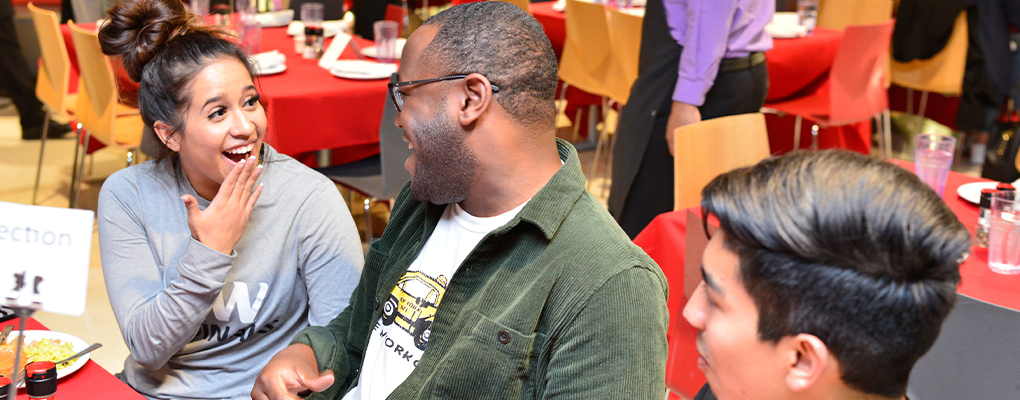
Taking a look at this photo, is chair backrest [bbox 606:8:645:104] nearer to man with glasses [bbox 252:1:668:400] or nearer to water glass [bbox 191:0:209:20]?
water glass [bbox 191:0:209:20]

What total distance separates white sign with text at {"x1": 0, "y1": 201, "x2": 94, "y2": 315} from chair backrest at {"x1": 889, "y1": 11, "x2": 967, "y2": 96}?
14.6 feet

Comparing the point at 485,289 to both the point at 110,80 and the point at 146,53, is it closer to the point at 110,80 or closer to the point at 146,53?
the point at 146,53

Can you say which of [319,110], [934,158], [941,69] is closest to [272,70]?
[319,110]

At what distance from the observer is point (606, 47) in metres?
3.98

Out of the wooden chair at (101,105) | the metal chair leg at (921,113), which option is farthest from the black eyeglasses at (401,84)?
the metal chair leg at (921,113)

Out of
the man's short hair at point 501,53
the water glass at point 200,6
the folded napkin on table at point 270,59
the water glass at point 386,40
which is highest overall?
the man's short hair at point 501,53

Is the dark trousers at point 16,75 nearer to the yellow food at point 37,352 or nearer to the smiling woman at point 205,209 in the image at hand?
the smiling woman at point 205,209

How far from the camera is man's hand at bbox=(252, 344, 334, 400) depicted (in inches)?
51.1

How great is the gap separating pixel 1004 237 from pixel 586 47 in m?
2.65

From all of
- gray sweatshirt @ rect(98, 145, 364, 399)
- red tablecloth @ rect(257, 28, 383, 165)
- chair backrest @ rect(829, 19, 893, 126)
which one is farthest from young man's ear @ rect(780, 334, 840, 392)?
chair backrest @ rect(829, 19, 893, 126)

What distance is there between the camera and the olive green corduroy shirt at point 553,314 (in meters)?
1.03

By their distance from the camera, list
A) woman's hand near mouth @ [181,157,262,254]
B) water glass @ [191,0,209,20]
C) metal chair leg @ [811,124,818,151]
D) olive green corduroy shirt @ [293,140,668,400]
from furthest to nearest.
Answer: metal chair leg @ [811,124,818,151] < water glass @ [191,0,209,20] < woman's hand near mouth @ [181,157,262,254] < olive green corduroy shirt @ [293,140,668,400]

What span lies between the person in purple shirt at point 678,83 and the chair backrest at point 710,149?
24 cm

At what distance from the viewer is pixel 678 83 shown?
262 centimetres
